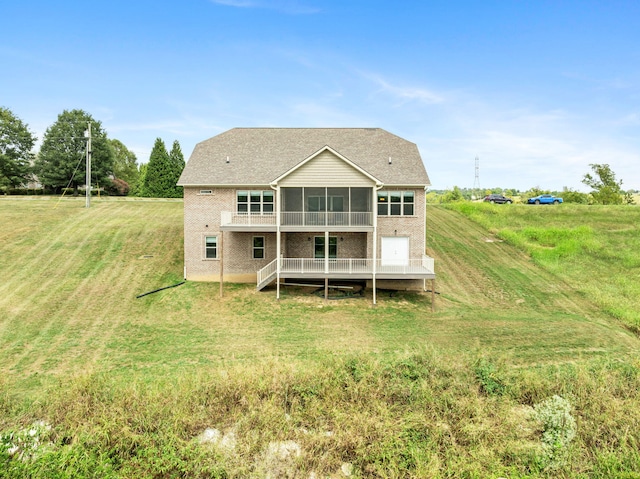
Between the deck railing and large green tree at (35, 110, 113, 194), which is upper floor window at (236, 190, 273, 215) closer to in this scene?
→ the deck railing

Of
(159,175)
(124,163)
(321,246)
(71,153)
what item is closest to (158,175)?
(159,175)

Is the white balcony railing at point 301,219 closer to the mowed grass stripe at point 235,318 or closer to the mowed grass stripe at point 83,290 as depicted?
the mowed grass stripe at point 235,318

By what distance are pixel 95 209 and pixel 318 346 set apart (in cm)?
3001

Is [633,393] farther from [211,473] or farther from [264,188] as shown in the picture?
[264,188]

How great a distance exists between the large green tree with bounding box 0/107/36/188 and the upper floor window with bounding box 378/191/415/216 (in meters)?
46.6

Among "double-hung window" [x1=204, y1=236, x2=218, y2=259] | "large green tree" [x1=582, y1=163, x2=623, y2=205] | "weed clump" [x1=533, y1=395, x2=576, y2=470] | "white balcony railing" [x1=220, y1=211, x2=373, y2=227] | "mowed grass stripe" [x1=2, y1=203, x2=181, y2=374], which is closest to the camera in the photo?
"weed clump" [x1=533, y1=395, x2=576, y2=470]

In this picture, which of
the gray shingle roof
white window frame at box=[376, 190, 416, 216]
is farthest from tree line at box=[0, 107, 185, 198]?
white window frame at box=[376, 190, 416, 216]

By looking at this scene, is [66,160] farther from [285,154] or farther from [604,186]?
[604,186]

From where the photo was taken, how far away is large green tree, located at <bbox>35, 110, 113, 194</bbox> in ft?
155

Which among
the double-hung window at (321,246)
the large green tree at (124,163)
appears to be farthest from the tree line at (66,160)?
the double-hung window at (321,246)

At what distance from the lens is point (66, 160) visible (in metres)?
47.9

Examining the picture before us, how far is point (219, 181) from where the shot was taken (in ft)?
73.7

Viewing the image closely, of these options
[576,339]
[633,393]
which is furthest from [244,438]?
[576,339]

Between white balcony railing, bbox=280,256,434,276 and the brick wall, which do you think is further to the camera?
the brick wall
